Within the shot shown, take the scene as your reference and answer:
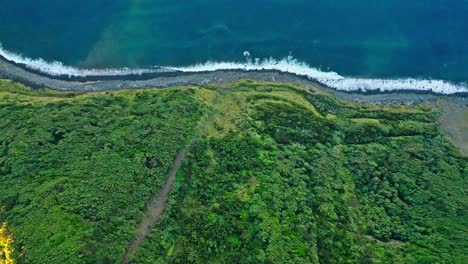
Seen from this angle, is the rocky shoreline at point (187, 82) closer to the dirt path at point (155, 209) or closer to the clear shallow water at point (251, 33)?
the clear shallow water at point (251, 33)

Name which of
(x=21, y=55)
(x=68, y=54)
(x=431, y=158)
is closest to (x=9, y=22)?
(x=21, y=55)

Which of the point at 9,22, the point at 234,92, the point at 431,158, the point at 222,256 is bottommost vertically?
the point at 222,256

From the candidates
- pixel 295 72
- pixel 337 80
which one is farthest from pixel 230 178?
pixel 337 80

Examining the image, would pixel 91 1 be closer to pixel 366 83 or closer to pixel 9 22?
pixel 9 22

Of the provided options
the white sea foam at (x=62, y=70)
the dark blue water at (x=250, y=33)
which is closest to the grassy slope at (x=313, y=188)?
the dark blue water at (x=250, y=33)

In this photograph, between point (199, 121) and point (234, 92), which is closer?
point (199, 121)

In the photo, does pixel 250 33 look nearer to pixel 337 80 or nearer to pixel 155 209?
pixel 337 80

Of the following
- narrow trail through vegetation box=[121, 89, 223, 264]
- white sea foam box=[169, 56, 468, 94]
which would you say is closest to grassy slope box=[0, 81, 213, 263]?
narrow trail through vegetation box=[121, 89, 223, 264]
